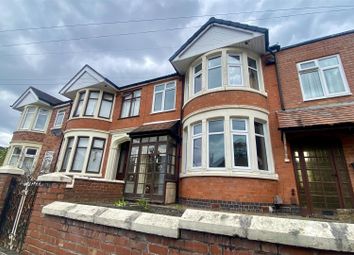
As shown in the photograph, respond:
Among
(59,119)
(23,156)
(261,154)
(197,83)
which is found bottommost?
(261,154)

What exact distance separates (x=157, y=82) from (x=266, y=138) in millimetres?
7459

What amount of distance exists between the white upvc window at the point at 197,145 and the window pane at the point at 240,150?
57.3 inches

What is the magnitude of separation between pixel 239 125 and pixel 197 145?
1.96m

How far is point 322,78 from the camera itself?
8.16 m

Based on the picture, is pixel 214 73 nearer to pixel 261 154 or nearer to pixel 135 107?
pixel 261 154

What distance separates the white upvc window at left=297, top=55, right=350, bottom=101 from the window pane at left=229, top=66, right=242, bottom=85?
2563 millimetres

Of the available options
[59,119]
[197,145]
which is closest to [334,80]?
[197,145]

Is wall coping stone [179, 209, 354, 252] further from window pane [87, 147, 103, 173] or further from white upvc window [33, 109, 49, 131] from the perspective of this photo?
white upvc window [33, 109, 49, 131]

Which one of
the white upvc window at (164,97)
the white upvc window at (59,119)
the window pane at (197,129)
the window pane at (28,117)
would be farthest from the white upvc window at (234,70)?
the window pane at (28,117)

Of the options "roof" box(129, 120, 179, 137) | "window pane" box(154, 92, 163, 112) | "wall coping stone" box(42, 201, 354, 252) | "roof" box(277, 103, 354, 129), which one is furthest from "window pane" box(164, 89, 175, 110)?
"wall coping stone" box(42, 201, 354, 252)

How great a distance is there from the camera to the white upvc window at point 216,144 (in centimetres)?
771

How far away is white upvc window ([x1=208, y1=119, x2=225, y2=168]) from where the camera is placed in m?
7.71

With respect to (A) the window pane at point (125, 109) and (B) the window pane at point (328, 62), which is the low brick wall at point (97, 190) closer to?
(A) the window pane at point (125, 109)

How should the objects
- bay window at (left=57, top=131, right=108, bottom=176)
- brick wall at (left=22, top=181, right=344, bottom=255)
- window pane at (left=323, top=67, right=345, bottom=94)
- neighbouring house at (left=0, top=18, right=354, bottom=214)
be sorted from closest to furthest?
brick wall at (left=22, top=181, right=344, bottom=255) < neighbouring house at (left=0, top=18, right=354, bottom=214) < window pane at (left=323, top=67, right=345, bottom=94) < bay window at (left=57, top=131, right=108, bottom=176)
